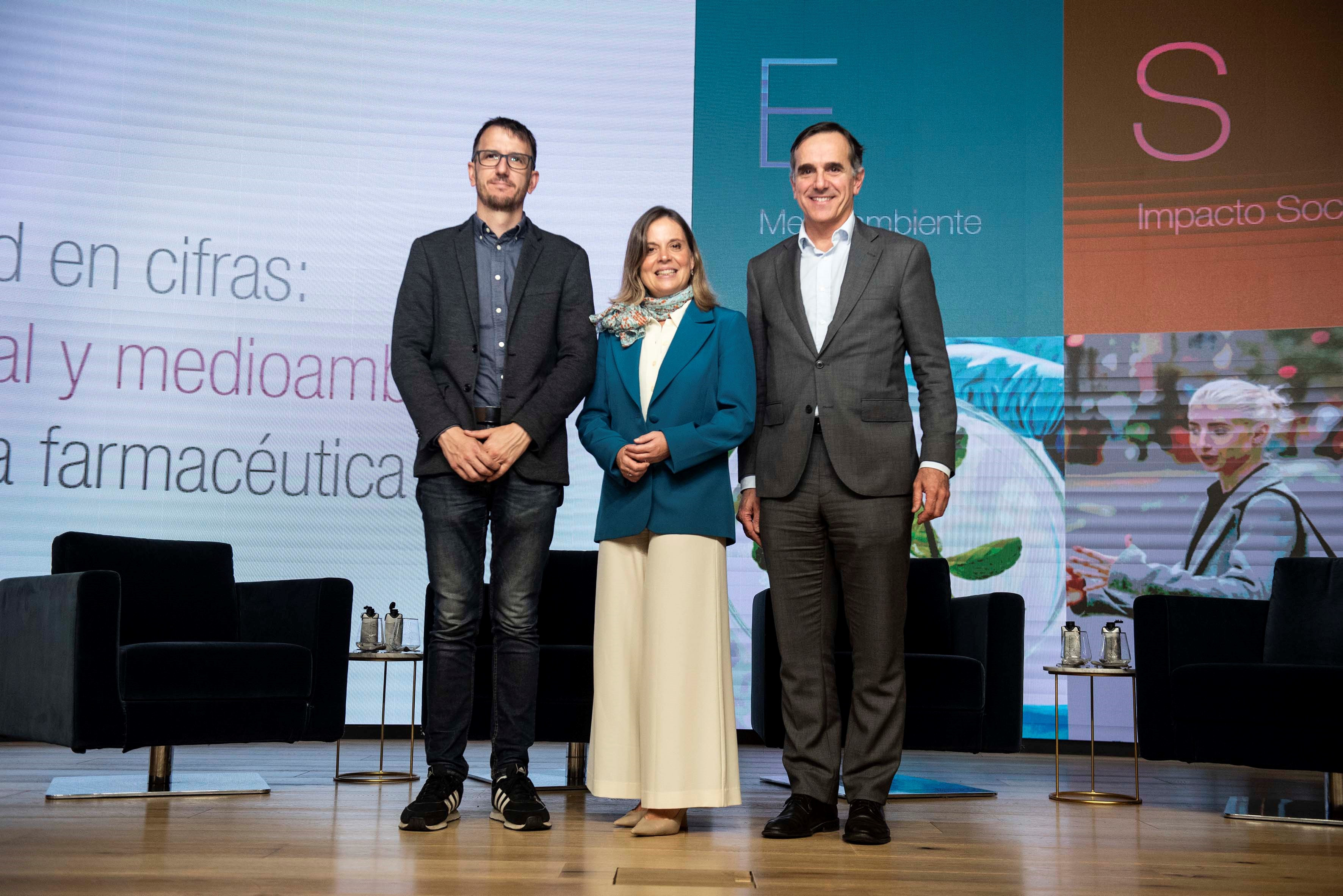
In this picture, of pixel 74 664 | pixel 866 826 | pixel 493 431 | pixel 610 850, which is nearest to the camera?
pixel 610 850

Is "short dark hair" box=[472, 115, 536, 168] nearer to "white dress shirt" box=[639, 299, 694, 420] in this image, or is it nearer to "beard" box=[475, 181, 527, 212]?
"beard" box=[475, 181, 527, 212]

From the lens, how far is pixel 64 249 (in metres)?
4.80

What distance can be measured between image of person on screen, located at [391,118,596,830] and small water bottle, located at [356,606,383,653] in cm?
98

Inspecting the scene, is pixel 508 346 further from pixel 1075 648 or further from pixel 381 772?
pixel 1075 648

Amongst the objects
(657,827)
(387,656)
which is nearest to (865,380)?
(657,827)

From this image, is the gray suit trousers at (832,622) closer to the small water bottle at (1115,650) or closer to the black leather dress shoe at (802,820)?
the black leather dress shoe at (802,820)

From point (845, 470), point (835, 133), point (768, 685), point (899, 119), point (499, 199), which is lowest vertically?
point (768, 685)

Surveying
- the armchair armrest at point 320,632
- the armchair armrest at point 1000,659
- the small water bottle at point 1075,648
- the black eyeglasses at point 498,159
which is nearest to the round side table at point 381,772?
the armchair armrest at point 320,632

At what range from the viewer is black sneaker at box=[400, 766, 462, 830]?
249 centimetres

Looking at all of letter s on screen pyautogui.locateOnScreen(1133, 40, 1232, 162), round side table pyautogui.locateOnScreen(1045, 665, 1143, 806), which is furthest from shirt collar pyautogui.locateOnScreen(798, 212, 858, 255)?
letter s on screen pyautogui.locateOnScreen(1133, 40, 1232, 162)

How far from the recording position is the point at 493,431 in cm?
255

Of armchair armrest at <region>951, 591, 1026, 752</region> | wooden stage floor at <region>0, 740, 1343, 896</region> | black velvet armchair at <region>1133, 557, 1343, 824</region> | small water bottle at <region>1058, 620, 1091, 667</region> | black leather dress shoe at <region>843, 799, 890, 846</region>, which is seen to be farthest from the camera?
small water bottle at <region>1058, 620, 1091, 667</region>

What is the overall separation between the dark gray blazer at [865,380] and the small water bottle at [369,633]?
157 cm

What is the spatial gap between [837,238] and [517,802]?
148cm
